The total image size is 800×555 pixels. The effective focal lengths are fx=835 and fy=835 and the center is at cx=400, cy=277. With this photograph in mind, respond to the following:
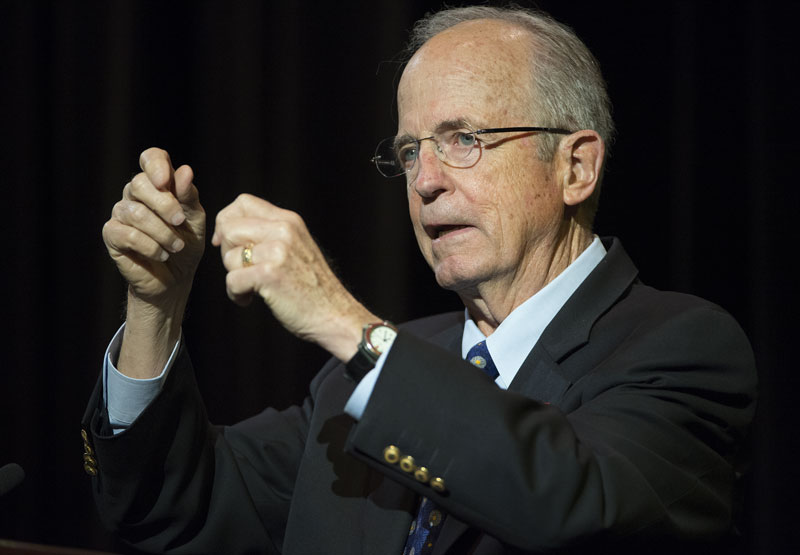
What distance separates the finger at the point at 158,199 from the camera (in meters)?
1.36

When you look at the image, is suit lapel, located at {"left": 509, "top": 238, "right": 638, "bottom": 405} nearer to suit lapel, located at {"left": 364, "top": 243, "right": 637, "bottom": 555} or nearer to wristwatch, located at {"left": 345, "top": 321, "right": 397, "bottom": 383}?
suit lapel, located at {"left": 364, "top": 243, "right": 637, "bottom": 555}

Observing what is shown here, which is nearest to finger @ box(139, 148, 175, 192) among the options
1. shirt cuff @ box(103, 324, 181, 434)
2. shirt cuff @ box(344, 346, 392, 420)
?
shirt cuff @ box(103, 324, 181, 434)

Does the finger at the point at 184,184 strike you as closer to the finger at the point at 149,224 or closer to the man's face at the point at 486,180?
the finger at the point at 149,224

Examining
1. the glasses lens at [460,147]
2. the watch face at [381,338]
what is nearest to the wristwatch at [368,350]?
the watch face at [381,338]

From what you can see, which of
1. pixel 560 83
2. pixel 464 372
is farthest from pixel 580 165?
pixel 464 372

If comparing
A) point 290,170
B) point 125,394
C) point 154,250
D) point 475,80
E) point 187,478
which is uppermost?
point 475,80

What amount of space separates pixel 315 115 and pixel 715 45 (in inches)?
47.7

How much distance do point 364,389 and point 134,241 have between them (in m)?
0.53

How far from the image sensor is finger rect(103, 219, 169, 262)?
141cm

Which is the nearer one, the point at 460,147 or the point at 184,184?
the point at 184,184

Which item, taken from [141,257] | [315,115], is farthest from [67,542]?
[315,115]

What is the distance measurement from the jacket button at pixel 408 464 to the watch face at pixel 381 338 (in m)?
0.15

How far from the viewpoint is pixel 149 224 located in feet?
4.57

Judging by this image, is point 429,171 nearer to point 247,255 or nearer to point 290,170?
point 247,255
